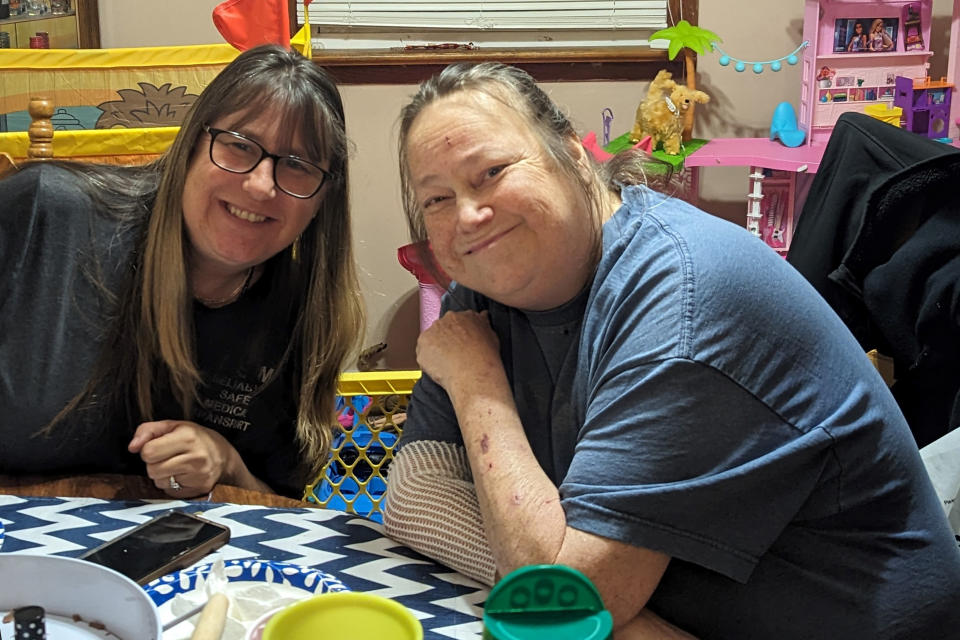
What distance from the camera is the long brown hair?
1416 millimetres

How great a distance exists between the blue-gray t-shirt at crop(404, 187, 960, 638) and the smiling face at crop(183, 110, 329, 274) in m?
0.59

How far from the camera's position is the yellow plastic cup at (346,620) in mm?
653

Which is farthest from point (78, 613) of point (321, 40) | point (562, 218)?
point (321, 40)

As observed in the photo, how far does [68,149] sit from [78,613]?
1.62m

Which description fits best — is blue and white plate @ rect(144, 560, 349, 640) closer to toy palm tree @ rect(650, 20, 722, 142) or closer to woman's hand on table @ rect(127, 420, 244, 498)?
woman's hand on table @ rect(127, 420, 244, 498)

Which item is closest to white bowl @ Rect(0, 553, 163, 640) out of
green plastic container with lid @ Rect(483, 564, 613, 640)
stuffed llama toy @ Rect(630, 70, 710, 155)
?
green plastic container with lid @ Rect(483, 564, 613, 640)

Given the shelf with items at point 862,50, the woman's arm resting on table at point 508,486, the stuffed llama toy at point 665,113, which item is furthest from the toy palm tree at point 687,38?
the woman's arm resting on table at point 508,486

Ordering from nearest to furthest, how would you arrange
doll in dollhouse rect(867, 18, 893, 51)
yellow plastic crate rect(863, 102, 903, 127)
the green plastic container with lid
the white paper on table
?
the green plastic container with lid
the white paper on table
yellow plastic crate rect(863, 102, 903, 127)
doll in dollhouse rect(867, 18, 893, 51)

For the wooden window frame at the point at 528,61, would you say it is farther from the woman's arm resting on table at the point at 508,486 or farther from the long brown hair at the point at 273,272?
the woman's arm resting on table at the point at 508,486

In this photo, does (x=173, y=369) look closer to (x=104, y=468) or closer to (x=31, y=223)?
(x=104, y=468)

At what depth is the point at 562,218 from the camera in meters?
1.09

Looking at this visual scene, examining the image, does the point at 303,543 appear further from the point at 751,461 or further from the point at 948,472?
the point at 948,472

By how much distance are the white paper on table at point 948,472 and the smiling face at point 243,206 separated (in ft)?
3.05

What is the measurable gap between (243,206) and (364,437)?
133 cm
